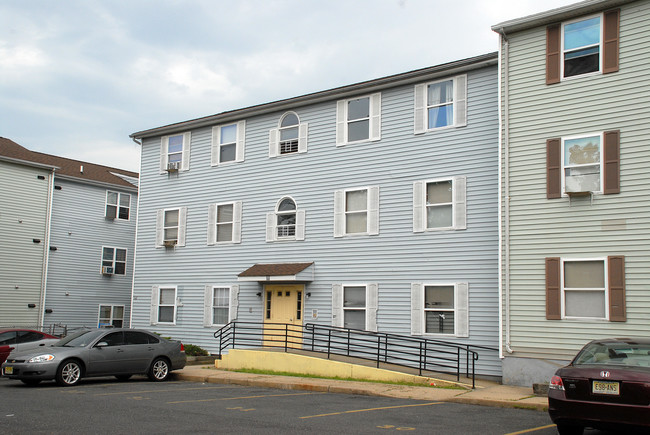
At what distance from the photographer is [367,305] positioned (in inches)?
762

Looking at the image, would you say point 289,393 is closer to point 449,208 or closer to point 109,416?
point 109,416

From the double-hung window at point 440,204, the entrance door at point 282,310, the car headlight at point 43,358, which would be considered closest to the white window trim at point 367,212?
the double-hung window at point 440,204

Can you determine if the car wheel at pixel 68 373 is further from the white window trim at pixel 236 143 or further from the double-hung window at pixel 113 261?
the double-hung window at pixel 113 261

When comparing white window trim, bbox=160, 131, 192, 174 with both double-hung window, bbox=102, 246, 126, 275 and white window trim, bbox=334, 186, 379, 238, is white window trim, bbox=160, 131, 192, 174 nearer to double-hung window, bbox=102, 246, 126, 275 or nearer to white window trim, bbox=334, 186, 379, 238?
white window trim, bbox=334, 186, 379, 238

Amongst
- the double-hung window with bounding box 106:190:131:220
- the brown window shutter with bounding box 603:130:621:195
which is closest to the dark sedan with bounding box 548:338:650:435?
the brown window shutter with bounding box 603:130:621:195

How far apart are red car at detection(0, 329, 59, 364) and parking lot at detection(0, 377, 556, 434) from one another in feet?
14.3

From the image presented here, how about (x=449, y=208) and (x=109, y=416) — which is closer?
(x=109, y=416)

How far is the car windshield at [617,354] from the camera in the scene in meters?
8.97

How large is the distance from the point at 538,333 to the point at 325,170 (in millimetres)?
8751

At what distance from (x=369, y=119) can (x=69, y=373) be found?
36.7ft

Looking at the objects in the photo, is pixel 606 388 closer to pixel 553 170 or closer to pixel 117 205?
pixel 553 170

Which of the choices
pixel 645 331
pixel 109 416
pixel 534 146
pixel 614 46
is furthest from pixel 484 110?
pixel 109 416

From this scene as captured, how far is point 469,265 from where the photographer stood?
57.8 feet

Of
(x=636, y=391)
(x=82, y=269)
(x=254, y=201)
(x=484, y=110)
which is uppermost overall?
(x=484, y=110)
